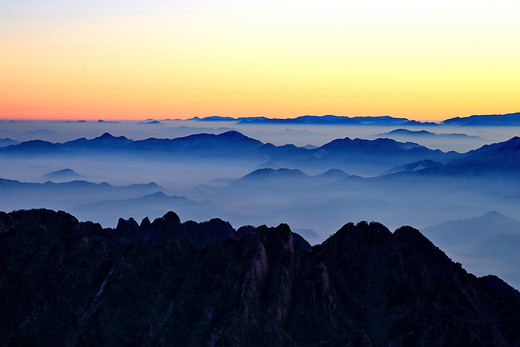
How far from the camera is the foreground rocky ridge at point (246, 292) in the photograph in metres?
78.9

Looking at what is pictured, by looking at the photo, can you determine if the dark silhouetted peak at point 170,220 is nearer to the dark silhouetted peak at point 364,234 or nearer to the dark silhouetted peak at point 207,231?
the dark silhouetted peak at point 207,231

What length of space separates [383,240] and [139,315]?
143 ft

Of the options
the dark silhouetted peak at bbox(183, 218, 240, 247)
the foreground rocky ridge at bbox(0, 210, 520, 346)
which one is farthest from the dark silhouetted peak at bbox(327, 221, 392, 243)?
the dark silhouetted peak at bbox(183, 218, 240, 247)

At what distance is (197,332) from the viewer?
8000cm

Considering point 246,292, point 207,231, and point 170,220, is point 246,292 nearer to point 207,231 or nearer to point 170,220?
point 207,231

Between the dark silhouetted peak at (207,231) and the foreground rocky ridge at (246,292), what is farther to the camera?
the dark silhouetted peak at (207,231)

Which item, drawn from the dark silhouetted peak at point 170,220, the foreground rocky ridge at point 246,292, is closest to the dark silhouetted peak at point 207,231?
the dark silhouetted peak at point 170,220

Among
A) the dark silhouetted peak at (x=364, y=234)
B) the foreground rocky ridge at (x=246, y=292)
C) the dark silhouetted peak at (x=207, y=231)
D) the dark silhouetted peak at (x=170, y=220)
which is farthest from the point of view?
the dark silhouetted peak at (x=170, y=220)

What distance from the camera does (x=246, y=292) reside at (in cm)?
8188

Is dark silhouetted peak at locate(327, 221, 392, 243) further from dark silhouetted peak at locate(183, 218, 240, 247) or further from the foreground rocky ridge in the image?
dark silhouetted peak at locate(183, 218, 240, 247)

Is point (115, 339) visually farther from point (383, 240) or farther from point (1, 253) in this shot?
point (383, 240)

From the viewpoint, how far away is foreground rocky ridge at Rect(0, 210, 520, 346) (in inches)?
3105

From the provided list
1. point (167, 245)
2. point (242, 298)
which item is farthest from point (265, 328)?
point (167, 245)

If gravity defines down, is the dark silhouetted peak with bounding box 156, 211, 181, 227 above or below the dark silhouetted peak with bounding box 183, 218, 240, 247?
above
